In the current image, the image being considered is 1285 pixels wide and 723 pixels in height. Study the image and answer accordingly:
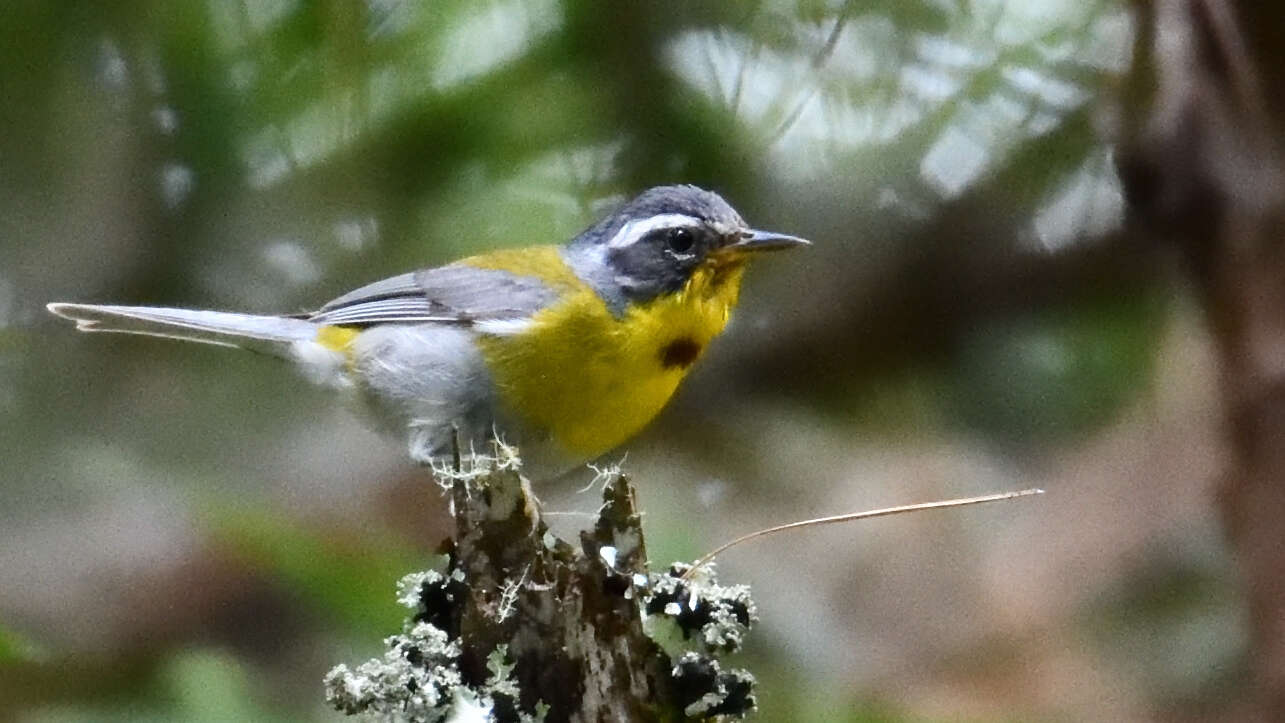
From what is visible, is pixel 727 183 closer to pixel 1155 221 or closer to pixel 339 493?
pixel 1155 221

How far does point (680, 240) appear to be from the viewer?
1160 mm

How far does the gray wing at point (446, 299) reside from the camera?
1.14m

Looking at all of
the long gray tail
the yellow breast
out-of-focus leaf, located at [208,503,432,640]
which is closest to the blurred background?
out-of-focus leaf, located at [208,503,432,640]

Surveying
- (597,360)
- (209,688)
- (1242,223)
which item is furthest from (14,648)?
(1242,223)

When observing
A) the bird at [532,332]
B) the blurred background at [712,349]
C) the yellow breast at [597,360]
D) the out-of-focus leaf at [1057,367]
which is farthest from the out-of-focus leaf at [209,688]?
the out-of-focus leaf at [1057,367]

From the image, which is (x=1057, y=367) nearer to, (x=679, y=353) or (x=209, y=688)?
(x=679, y=353)

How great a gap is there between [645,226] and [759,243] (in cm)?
13

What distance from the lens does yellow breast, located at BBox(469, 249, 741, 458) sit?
3.60ft

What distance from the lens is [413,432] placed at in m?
1.13

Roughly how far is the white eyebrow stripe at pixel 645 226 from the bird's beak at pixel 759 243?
0.04m

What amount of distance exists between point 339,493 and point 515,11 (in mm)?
635

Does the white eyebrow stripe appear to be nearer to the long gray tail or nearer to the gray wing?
the gray wing

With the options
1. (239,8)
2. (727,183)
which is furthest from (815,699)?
(239,8)

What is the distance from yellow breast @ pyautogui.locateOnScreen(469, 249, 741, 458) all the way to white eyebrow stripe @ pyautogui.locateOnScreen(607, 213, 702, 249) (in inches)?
2.0
